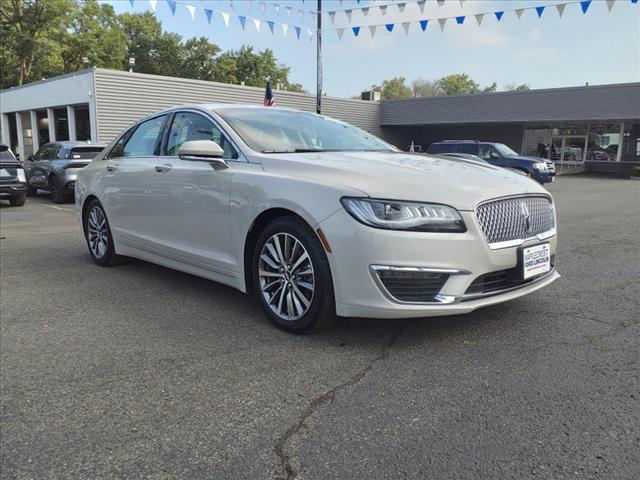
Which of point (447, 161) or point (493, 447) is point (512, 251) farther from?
point (493, 447)

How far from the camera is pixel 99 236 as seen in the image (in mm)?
5926

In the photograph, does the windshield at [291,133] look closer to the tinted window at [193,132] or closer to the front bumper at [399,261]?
the tinted window at [193,132]

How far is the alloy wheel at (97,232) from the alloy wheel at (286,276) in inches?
107

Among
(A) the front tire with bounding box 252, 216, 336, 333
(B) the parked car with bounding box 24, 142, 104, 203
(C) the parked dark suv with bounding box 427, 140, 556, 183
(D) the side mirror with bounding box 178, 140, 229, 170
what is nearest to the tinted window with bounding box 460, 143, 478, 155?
(C) the parked dark suv with bounding box 427, 140, 556, 183

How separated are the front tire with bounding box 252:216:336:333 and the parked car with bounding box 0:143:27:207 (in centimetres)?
1072

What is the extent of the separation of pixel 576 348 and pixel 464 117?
3019cm

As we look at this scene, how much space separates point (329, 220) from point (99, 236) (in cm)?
362

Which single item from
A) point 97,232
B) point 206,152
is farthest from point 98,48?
point 206,152

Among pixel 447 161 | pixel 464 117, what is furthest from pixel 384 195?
pixel 464 117

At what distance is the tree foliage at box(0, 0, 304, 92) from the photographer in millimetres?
35812

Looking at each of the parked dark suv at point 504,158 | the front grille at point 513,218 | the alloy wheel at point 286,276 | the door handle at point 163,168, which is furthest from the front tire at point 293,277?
the parked dark suv at point 504,158

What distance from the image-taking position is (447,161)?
418 cm

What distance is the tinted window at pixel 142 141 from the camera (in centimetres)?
514

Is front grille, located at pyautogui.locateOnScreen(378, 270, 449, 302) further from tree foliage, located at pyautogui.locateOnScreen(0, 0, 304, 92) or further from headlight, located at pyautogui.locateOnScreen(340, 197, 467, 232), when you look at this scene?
tree foliage, located at pyautogui.locateOnScreen(0, 0, 304, 92)
